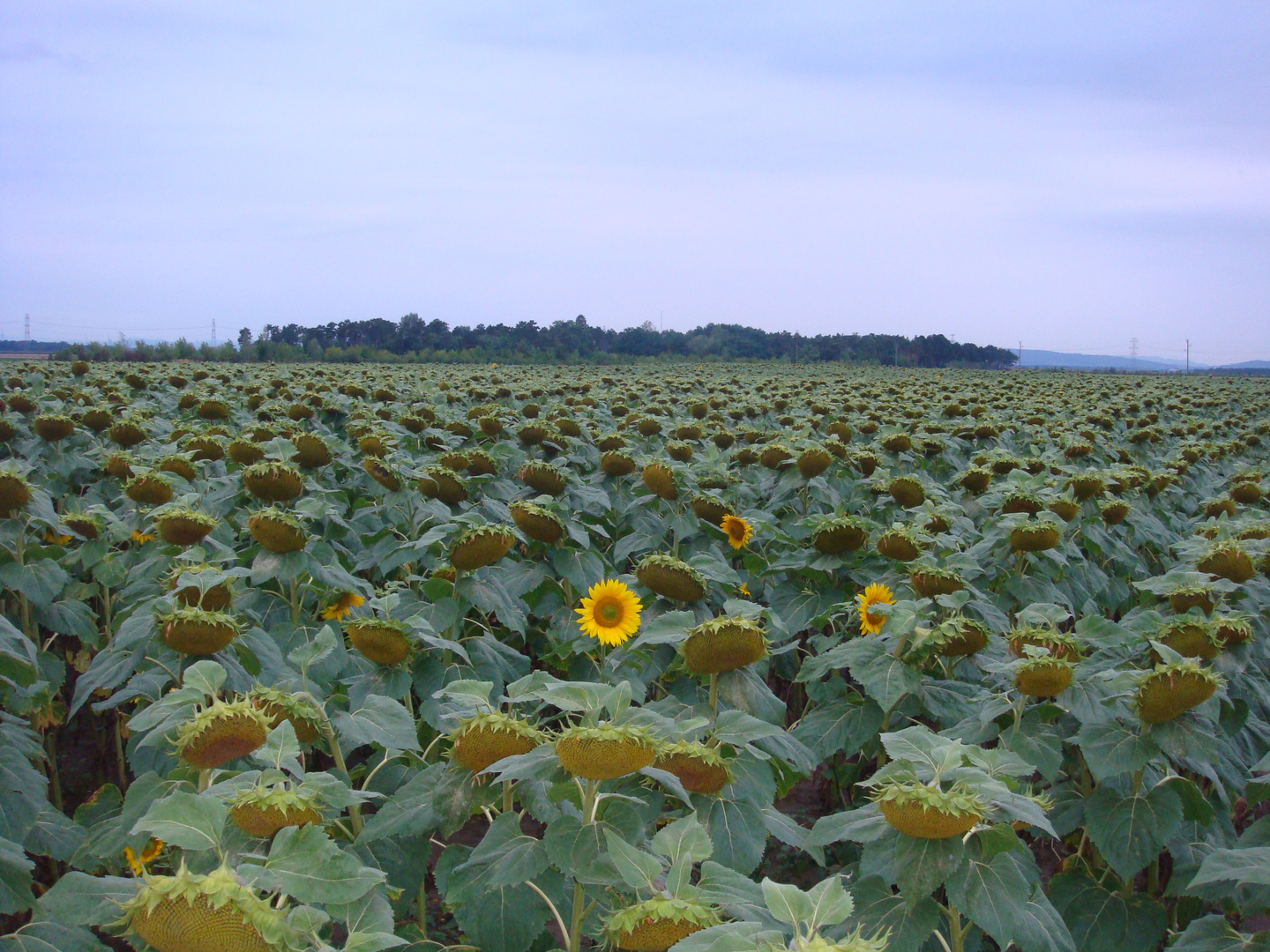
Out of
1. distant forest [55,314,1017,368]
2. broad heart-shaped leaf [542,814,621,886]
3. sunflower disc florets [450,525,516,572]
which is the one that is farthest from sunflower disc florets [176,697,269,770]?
distant forest [55,314,1017,368]

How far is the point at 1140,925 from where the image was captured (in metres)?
2.86

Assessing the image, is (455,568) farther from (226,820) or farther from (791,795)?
(791,795)

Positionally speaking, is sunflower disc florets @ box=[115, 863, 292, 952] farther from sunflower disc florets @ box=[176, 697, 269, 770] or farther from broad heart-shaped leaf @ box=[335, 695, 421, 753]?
broad heart-shaped leaf @ box=[335, 695, 421, 753]

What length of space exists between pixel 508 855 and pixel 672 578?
1.51 m

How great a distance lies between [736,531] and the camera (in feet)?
16.2

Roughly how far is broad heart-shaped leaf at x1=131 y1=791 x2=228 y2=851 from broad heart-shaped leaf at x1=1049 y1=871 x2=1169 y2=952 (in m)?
2.65

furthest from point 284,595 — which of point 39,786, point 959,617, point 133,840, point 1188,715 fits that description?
point 1188,715

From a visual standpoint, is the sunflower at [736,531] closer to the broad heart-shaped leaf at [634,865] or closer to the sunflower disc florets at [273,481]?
the sunflower disc florets at [273,481]

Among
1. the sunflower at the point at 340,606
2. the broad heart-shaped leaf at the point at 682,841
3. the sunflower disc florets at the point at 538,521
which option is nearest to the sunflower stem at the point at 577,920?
the broad heart-shaped leaf at the point at 682,841

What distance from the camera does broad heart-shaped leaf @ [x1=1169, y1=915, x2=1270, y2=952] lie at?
84.0 inches

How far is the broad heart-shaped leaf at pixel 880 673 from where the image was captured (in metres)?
2.87

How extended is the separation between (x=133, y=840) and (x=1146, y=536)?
611cm

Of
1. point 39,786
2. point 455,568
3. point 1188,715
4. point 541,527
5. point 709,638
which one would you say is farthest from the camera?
point 541,527

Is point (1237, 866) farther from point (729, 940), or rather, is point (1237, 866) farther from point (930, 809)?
point (729, 940)
